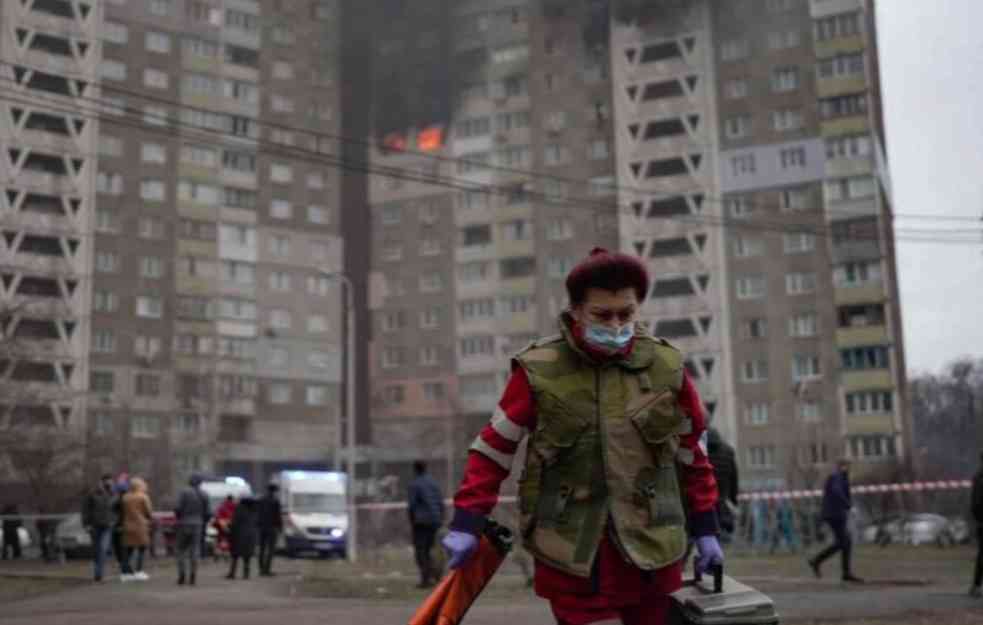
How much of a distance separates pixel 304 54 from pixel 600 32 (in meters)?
19.7

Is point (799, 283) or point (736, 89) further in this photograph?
point (736, 89)

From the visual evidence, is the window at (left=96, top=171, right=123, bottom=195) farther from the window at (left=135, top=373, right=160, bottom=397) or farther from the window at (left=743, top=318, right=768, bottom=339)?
the window at (left=743, top=318, right=768, bottom=339)

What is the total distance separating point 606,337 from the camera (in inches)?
183

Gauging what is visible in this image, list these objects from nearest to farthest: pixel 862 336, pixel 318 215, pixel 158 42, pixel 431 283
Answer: pixel 862 336 < pixel 158 42 < pixel 431 283 < pixel 318 215

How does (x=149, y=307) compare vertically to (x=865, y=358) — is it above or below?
above

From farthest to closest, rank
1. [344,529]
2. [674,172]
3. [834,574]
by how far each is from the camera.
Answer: [674,172]
[344,529]
[834,574]

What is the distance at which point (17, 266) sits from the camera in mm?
70562

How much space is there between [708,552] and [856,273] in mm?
69387

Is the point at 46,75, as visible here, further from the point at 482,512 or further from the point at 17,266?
the point at 482,512

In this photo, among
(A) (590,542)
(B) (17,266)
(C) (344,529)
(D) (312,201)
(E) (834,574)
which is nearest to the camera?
(A) (590,542)

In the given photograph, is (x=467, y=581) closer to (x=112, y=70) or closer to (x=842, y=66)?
(x=842, y=66)

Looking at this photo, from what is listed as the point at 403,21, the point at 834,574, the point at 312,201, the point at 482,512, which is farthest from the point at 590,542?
the point at 312,201

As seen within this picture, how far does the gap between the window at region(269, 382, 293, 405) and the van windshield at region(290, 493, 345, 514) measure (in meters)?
46.3

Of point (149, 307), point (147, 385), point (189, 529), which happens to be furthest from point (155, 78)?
point (189, 529)
